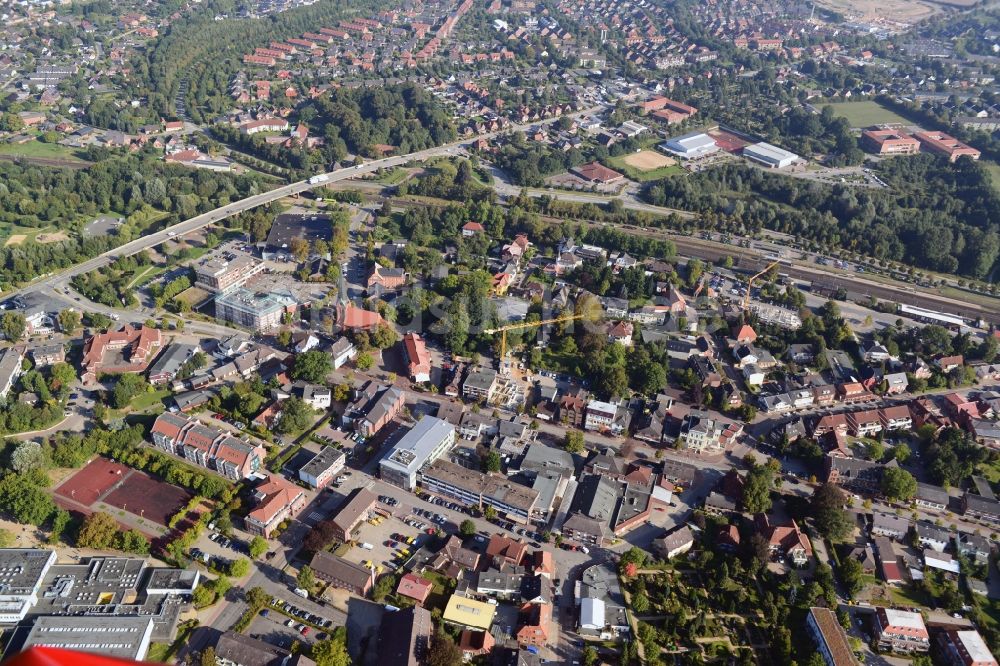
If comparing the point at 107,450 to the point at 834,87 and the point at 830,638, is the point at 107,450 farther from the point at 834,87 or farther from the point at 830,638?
the point at 834,87

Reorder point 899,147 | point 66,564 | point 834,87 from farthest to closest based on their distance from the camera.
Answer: point 834,87
point 899,147
point 66,564

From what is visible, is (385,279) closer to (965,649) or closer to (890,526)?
(890,526)

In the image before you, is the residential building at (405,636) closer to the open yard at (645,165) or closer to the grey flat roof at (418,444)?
the grey flat roof at (418,444)

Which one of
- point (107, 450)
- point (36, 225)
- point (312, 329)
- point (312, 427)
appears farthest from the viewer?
point (36, 225)

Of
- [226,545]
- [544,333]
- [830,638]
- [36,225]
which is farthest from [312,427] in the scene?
[36,225]

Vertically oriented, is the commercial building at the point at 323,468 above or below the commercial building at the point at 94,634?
below

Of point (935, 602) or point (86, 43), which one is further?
point (86, 43)

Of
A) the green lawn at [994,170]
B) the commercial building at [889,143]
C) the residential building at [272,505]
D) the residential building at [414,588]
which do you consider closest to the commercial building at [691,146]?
the commercial building at [889,143]
